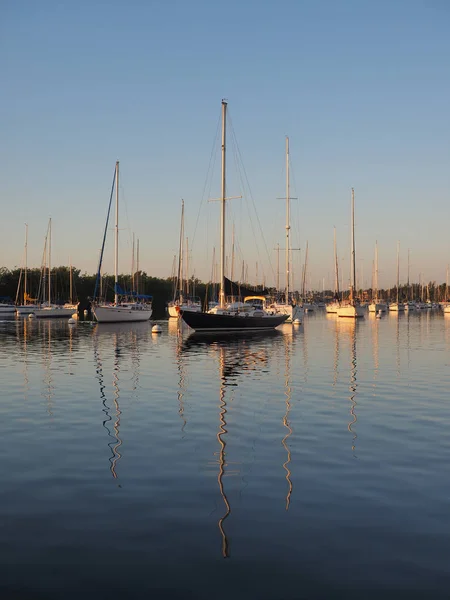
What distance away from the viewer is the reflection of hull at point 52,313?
9650 cm

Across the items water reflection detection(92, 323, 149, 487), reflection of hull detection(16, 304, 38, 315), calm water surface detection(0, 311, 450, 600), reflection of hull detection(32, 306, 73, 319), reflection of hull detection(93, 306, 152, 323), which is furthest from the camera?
reflection of hull detection(16, 304, 38, 315)

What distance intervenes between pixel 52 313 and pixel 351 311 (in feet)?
150

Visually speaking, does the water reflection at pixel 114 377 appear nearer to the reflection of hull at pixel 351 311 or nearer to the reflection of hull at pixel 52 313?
the reflection of hull at pixel 52 313

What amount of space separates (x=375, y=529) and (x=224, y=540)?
1941mm

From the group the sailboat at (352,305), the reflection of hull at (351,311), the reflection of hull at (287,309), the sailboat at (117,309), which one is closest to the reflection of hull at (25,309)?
the sailboat at (117,309)

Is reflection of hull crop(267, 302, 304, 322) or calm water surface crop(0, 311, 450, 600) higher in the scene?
reflection of hull crop(267, 302, 304, 322)

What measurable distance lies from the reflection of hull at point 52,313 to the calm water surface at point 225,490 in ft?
254

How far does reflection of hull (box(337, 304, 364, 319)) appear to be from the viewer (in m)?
99.0

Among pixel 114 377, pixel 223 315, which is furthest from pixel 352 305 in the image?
pixel 114 377

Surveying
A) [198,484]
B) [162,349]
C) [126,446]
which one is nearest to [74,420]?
[126,446]

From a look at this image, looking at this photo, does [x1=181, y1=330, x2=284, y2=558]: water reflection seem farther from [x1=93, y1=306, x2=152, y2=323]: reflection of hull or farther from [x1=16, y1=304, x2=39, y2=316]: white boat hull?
[x1=16, y1=304, x2=39, y2=316]: white boat hull

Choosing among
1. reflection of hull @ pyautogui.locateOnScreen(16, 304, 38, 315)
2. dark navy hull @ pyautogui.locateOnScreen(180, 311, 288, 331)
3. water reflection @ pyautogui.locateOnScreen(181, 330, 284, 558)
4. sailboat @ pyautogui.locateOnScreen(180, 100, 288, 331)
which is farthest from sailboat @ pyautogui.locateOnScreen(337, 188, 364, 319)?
reflection of hull @ pyautogui.locateOnScreen(16, 304, 38, 315)

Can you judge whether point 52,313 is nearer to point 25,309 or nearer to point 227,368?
point 25,309

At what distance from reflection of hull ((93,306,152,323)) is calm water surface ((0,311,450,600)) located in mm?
51569
